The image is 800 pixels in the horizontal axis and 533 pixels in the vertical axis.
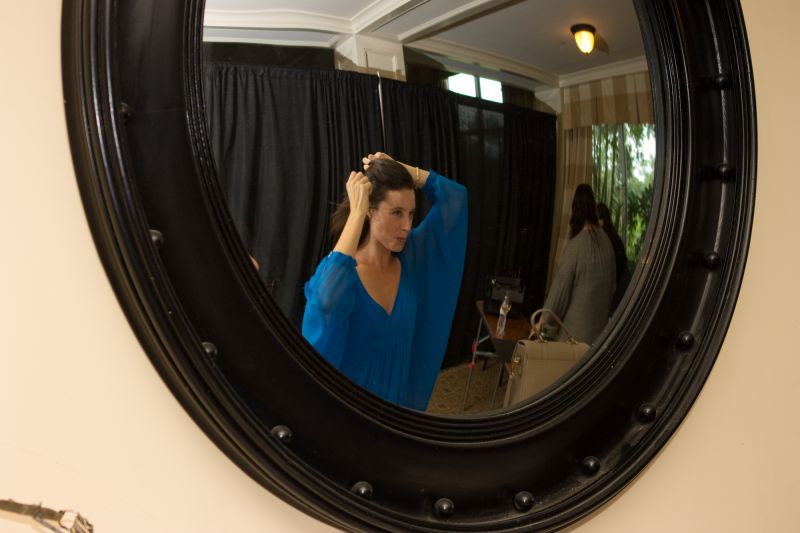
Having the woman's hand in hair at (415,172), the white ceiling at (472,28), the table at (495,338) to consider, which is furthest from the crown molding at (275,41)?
the table at (495,338)

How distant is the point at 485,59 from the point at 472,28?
33 millimetres

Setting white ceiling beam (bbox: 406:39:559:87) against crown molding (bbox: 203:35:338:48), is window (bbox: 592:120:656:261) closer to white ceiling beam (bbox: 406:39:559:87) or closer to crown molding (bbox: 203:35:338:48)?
white ceiling beam (bbox: 406:39:559:87)

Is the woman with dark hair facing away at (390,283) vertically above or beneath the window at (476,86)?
beneath

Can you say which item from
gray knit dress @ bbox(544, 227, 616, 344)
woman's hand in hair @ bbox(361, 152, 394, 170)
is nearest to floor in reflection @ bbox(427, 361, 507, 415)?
gray knit dress @ bbox(544, 227, 616, 344)

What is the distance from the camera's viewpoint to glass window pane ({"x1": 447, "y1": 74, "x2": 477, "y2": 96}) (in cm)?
74

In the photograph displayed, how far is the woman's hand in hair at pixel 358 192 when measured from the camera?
664 mm

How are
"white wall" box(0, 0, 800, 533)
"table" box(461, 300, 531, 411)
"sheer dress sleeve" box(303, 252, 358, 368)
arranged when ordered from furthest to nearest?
1. "table" box(461, 300, 531, 411)
2. "sheer dress sleeve" box(303, 252, 358, 368)
3. "white wall" box(0, 0, 800, 533)

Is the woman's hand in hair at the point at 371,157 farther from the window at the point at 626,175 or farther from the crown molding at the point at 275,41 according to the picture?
the window at the point at 626,175

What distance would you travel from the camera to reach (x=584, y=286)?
2.81 ft

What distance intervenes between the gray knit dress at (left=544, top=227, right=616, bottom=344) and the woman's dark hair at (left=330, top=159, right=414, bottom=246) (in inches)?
9.1

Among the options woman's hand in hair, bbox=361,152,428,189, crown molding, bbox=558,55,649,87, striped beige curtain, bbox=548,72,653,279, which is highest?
crown molding, bbox=558,55,649,87

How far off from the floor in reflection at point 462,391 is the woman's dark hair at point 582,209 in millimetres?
184

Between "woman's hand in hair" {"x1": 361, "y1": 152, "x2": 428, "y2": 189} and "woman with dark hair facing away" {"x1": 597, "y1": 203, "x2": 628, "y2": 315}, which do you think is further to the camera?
"woman with dark hair facing away" {"x1": 597, "y1": 203, "x2": 628, "y2": 315}

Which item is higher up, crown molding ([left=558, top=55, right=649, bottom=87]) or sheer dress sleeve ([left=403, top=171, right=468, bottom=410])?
crown molding ([left=558, top=55, right=649, bottom=87])
